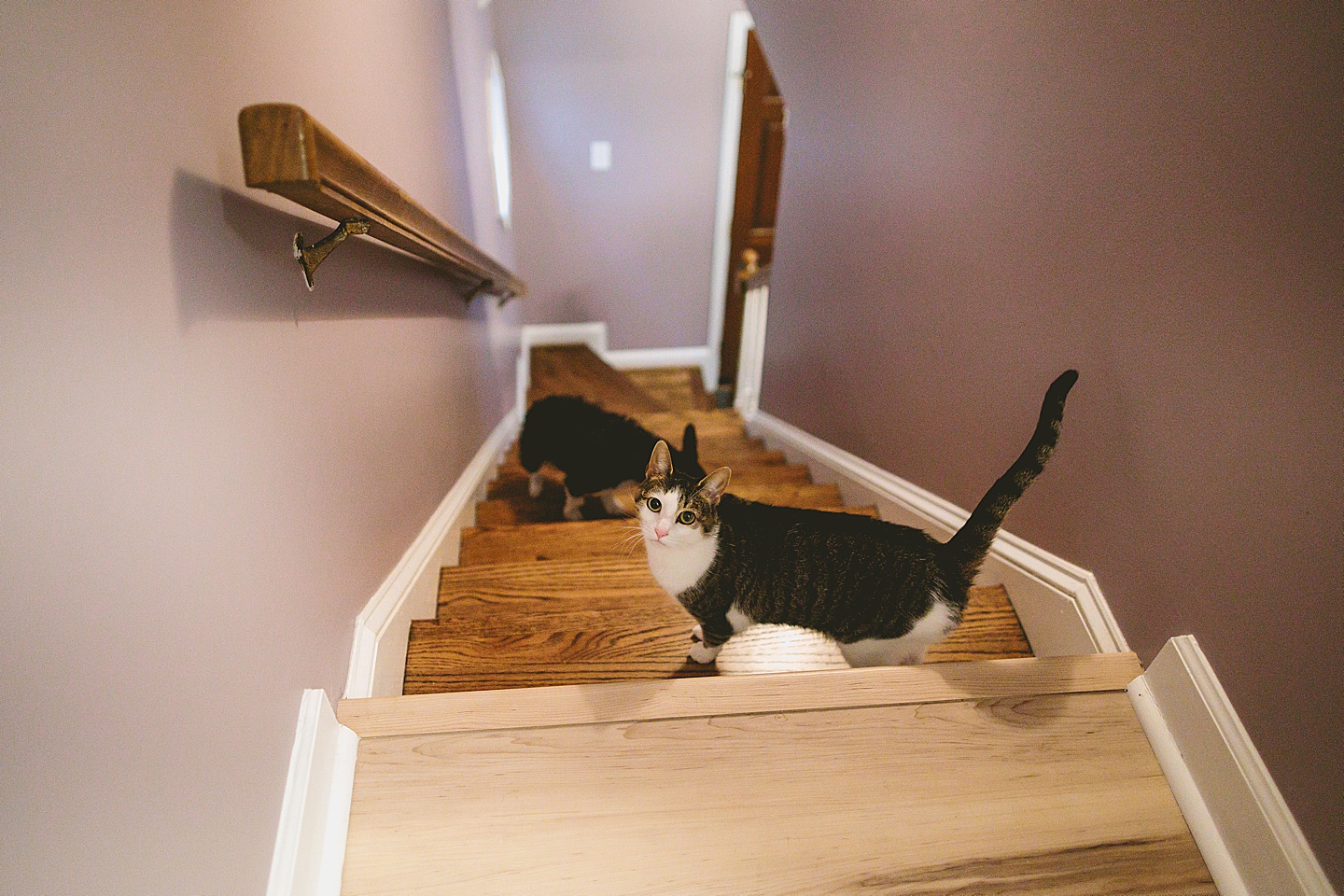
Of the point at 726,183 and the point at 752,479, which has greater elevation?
the point at 726,183

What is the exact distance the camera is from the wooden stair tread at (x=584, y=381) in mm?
4207

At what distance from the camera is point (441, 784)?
34.2 inches

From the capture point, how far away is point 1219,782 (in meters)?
0.86

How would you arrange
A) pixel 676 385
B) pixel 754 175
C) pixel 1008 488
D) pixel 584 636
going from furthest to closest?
pixel 676 385, pixel 754 175, pixel 584 636, pixel 1008 488

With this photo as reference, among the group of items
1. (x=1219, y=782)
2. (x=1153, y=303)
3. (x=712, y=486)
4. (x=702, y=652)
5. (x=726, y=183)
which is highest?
(x=726, y=183)

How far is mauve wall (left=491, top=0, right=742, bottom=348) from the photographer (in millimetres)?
3922

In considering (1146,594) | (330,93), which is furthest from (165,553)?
(1146,594)

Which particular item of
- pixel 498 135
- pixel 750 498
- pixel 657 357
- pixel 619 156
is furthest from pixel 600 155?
pixel 750 498

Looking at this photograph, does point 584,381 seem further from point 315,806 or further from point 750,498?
point 315,806

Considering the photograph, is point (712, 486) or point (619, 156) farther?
point (619, 156)

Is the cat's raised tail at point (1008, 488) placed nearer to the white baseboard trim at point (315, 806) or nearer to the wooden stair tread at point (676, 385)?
the white baseboard trim at point (315, 806)

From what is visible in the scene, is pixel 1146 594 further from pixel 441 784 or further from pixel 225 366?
pixel 225 366

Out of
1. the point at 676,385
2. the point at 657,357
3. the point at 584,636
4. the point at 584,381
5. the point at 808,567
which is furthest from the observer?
the point at 657,357

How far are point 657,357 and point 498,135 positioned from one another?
1999 millimetres
